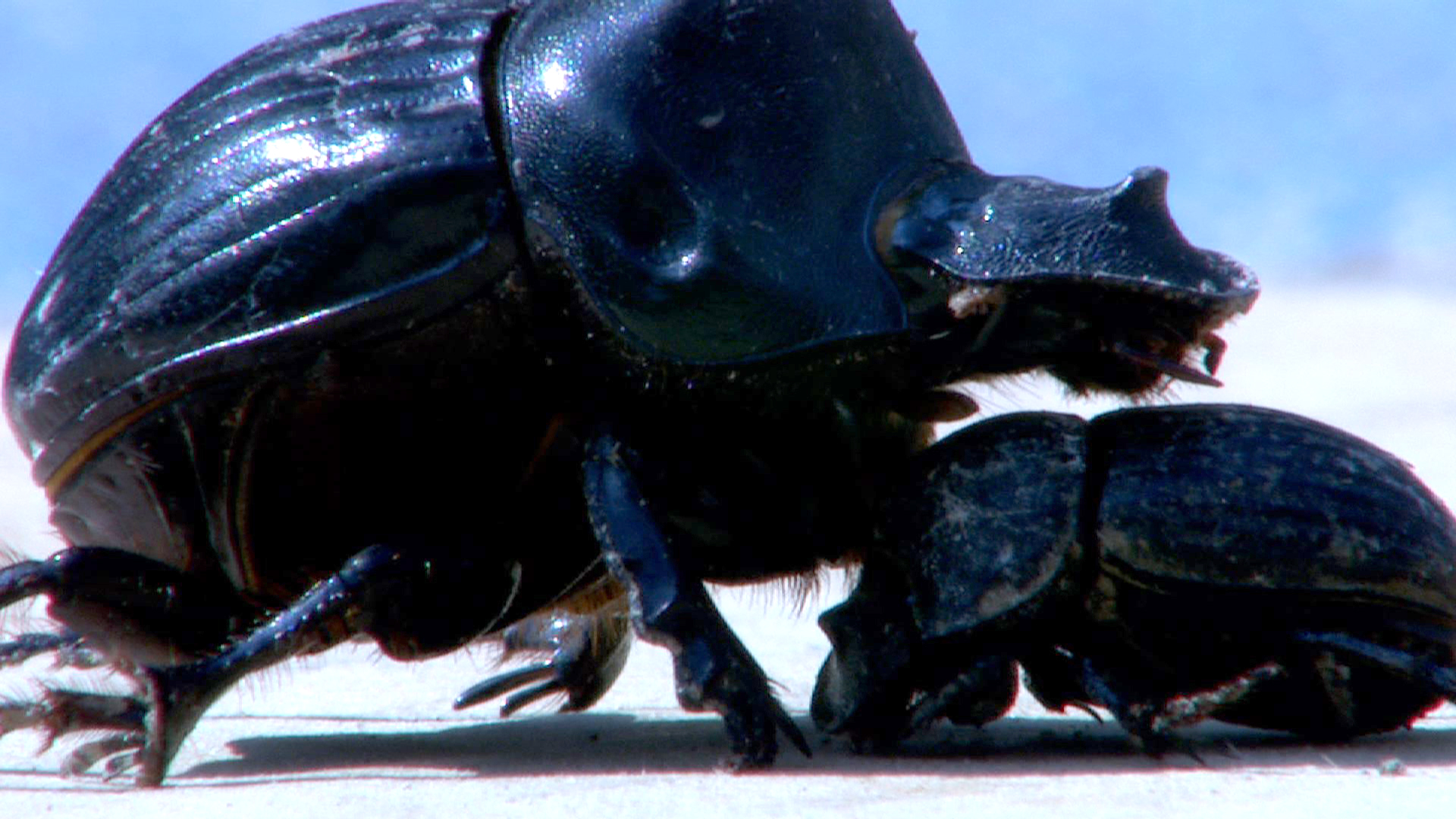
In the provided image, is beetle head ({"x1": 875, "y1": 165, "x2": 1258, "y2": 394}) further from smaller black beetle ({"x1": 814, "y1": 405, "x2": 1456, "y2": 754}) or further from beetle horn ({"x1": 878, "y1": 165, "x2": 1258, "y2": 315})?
smaller black beetle ({"x1": 814, "y1": 405, "x2": 1456, "y2": 754})

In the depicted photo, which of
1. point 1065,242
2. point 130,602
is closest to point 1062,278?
point 1065,242

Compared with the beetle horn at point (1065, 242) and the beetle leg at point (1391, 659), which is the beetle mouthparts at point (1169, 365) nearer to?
the beetle horn at point (1065, 242)

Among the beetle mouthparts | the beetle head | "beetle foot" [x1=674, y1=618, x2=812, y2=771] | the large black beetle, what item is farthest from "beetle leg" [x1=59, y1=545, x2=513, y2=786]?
the beetle mouthparts

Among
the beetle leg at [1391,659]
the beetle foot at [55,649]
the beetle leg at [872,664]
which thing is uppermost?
the beetle foot at [55,649]

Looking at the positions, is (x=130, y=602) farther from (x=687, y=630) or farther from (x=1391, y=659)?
(x=1391, y=659)

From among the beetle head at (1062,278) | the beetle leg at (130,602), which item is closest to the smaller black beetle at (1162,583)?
the beetle head at (1062,278)

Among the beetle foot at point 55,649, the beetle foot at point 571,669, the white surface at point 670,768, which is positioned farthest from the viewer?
the beetle foot at point 571,669
